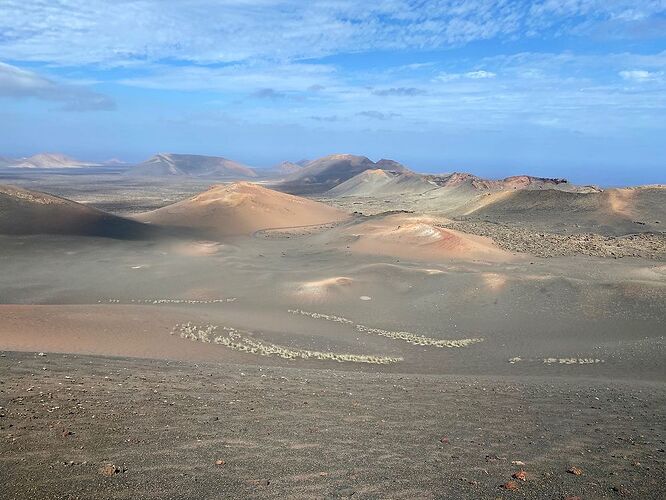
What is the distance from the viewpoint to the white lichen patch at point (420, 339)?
57.2ft

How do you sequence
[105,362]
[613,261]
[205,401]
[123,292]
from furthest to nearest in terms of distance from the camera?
1. [613,261]
2. [123,292]
3. [105,362]
4. [205,401]

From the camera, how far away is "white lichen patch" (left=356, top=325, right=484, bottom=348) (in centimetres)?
1742

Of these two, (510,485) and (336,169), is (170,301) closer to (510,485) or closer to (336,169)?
(510,485)

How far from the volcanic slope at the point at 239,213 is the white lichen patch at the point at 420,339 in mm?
28767

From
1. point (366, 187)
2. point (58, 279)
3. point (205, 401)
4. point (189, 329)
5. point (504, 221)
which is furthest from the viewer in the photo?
point (366, 187)

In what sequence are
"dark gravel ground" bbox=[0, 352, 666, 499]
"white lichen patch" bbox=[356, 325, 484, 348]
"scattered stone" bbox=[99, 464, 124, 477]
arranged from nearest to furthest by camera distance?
"scattered stone" bbox=[99, 464, 124, 477] → "dark gravel ground" bbox=[0, 352, 666, 499] → "white lichen patch" bbox=[356, 325, 484, 348]

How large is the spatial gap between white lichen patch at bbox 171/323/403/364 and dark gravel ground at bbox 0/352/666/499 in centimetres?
322

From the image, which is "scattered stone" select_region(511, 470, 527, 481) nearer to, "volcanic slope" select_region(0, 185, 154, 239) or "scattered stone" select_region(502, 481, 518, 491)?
"scattered stone" select_region(502, 481, 518, 491)

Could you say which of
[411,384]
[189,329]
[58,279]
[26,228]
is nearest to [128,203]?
[26,228]

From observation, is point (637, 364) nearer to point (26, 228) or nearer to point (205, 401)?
point (205, 401)

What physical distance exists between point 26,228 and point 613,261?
3671 centimetres

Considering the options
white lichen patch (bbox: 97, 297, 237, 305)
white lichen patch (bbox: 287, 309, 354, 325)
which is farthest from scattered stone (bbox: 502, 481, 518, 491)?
white lichen patch (bbox: 97, 297, 237, 305)

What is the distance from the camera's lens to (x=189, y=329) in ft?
55.4

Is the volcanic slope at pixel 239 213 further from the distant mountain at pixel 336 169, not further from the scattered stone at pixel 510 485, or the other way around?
the distant mountain at pixel 336 169
